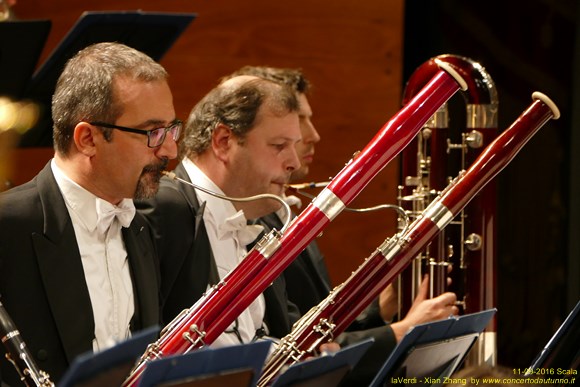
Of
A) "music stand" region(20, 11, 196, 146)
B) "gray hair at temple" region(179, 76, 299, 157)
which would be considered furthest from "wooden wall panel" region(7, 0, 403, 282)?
"gray hair at temple" region(179, 76, 299, 157)

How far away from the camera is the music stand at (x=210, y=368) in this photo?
1.44 metres

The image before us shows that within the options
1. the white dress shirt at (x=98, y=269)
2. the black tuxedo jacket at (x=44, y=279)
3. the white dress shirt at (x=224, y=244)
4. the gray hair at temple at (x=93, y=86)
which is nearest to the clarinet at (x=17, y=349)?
the black tuxedo jacket at (x=44, y=279)

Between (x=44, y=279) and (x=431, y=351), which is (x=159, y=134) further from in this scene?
→ (x=431, y=351)

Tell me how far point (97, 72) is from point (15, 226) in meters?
0.38

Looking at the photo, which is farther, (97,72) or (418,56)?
(418,56)

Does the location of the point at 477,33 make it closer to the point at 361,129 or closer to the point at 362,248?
the point at 361,129

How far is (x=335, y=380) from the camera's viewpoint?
174cm

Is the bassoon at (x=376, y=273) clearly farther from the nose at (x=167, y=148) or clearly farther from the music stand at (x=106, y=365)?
the music stand at (x=106, y=365)

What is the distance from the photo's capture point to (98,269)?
2.15 m

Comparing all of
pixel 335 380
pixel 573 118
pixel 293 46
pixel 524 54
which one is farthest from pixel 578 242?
pixel 335 380

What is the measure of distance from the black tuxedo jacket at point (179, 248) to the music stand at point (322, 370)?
0.77m

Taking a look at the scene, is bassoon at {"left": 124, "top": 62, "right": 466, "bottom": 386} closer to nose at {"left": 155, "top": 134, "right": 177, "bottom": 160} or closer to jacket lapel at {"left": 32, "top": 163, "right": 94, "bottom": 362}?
jacket lapel at {"left": 32, "top": 163, "right": 94, "bottom": 362}

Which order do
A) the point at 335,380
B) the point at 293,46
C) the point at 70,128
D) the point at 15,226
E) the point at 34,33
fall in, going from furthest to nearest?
1. the point at 293,46
2. the point at 34,33
3. the point at 70,128
4. the point at 15,226
5. the point at 335,380

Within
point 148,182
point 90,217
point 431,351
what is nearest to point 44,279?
point 90,217
